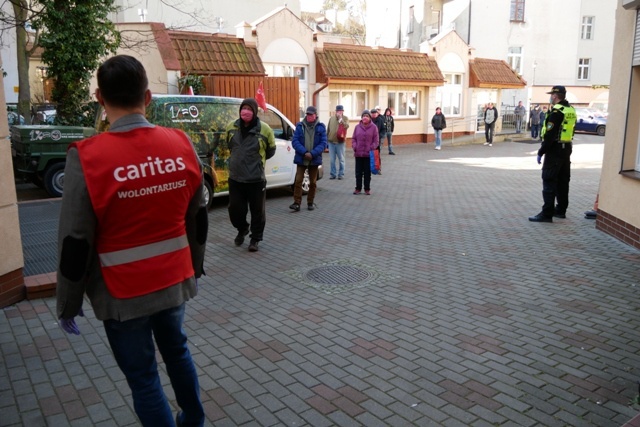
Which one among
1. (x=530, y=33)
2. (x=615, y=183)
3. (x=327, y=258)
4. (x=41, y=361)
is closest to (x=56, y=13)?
(x=327, y=258)

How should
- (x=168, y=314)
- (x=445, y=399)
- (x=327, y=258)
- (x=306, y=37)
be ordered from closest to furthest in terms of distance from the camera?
(x=168, y=314)
(x=445, y=399)
(x=327, y=258)
(x=306, y=37)

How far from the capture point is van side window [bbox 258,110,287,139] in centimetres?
1080

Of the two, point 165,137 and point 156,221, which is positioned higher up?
point 165,137

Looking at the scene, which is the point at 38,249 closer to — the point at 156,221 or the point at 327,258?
the point at 327,258

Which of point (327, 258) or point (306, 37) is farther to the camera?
point (306, 37)

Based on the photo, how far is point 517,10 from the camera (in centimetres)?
3528

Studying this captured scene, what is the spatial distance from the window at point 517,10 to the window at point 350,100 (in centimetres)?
1743

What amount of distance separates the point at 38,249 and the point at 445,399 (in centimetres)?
566

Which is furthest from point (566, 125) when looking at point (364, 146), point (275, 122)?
point (275, 122)

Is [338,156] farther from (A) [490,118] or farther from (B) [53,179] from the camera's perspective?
(A) [490,118]

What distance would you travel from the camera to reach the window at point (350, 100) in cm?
2280

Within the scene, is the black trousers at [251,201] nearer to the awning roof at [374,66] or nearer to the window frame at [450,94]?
the awning roof at [374,66]

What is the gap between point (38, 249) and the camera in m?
6.93

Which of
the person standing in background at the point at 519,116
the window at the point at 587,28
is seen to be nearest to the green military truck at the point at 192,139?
the person standing in background at the point at 519,116
